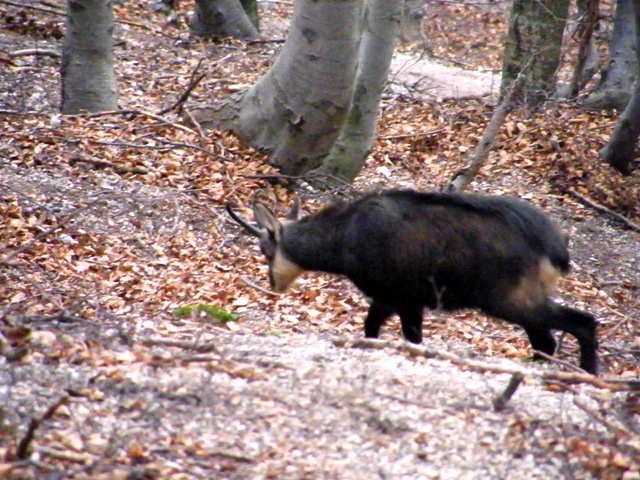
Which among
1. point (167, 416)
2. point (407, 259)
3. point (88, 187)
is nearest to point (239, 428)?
point (167, 416)

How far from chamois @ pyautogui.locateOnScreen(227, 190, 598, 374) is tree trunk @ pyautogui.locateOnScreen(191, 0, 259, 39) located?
959cm

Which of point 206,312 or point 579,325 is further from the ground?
point 579,325

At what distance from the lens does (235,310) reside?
741cm

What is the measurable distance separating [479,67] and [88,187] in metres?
11.1

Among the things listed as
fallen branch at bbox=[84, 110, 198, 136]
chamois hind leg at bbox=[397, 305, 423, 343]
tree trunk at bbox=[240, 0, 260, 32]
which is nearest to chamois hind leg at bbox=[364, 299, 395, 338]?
chamois hind leg at bbox=[397, 305, 423, 343]

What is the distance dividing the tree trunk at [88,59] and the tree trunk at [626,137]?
6073 millimetres

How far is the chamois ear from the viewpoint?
6727mm

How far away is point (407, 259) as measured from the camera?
5.94 m

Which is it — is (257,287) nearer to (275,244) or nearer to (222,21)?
(275,244)

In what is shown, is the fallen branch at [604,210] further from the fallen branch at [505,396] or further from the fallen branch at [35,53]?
the fallen branch at [35,53]

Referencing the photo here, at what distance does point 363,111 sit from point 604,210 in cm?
302

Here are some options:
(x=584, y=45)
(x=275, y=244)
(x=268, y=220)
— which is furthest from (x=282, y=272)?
(x=584, y=45)

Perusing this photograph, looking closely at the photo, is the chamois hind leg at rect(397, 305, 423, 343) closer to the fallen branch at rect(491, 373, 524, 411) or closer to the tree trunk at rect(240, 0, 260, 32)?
the fallen branch at rect(491, 373, 524, 411)

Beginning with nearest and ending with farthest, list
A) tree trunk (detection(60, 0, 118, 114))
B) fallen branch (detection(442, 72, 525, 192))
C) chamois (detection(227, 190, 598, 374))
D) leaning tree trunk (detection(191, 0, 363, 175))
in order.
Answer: chamois (detection(227, 190, 598, 374)) → leaning tree trunk (detection(191, 0, 363, 175)) → fallen branch (detection(442, 72, 525, 192)) → tree trunk (detection(60, 0, 118, 114))
